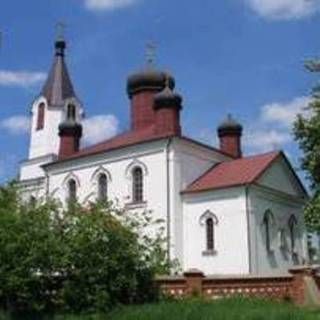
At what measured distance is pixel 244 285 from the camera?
1925 cm

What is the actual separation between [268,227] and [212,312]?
21.5 metres

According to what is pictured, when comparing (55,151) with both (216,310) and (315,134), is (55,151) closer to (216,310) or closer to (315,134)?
(315,134)

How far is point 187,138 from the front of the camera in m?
37.1

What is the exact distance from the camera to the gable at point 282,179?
121 ft

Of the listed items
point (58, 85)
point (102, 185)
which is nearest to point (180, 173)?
point (102, 185)

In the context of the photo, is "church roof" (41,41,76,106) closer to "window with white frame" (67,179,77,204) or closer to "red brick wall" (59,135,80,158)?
"red brick wall" (59,135,80,158)

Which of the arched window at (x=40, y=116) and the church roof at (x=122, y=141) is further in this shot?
the arched window at (x=40, y=116)

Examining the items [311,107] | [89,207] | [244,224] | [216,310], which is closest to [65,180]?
[244,224]

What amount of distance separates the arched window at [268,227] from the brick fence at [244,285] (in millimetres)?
16387

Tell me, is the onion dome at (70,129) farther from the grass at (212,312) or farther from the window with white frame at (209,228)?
the grass at (212,312)

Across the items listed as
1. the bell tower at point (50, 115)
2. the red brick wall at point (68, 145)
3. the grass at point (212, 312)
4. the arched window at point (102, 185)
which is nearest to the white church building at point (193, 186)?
the arched window at point (102, 185)

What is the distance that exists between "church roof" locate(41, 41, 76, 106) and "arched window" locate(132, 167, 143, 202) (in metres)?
12.3

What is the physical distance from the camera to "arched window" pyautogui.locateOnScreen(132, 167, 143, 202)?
37344 mm

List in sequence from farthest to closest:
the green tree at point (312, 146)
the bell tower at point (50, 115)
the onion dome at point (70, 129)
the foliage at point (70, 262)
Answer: the bell tower at point (50, 115) → the onion dome at point (70, 129) → the green tree at point (312, 146) → the foliage at point (70, 262)
